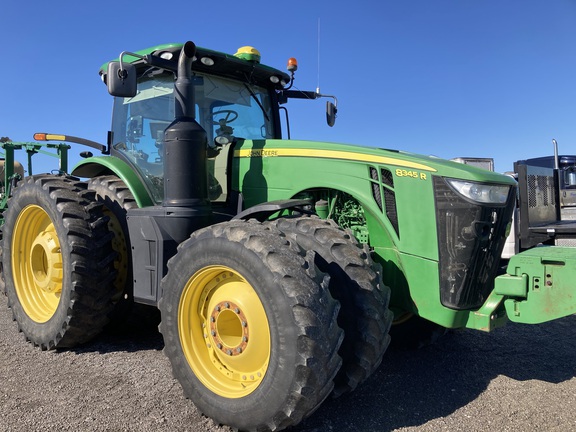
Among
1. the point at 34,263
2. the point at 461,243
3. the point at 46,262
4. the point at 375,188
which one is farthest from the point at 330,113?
the point at 34,263

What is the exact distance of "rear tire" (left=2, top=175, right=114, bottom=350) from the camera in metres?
4.07

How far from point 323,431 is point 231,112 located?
2.72 metres

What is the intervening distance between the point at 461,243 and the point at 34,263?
12.5 feet

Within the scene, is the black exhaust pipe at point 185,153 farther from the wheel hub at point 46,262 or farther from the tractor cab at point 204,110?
the wheel hub at point 46,262

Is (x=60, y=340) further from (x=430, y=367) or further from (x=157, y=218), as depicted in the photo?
(x=430, y=367)

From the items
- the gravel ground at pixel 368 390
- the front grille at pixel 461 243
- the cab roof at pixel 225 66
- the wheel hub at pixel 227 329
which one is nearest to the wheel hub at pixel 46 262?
the gravel ground at pixel 368 390

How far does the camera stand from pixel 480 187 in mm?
3047

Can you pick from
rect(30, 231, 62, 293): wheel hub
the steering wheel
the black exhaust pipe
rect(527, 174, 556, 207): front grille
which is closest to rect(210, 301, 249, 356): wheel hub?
the black exhaust pipe

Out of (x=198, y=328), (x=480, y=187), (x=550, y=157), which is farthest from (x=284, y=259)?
(x=550, y=157)

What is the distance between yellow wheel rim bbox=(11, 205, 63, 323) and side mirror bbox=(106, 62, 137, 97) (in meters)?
1.70

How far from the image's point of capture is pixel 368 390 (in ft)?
11.2

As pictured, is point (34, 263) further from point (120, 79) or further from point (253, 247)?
point (253, 247)

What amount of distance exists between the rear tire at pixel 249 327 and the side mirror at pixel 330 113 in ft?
7.94

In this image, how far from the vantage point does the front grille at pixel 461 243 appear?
9.91ft
